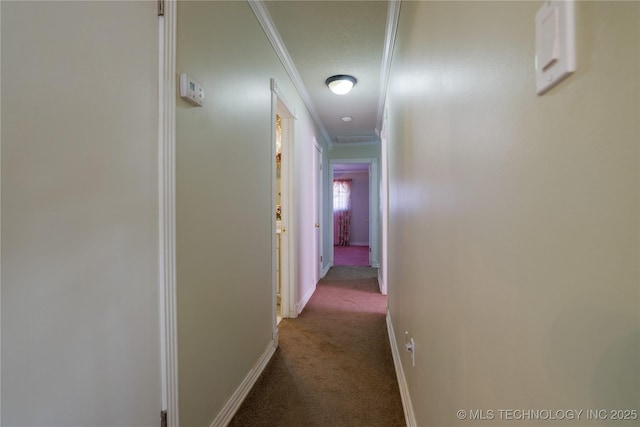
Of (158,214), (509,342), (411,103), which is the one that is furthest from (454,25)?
(158,214)

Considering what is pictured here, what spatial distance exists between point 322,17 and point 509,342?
2.19m

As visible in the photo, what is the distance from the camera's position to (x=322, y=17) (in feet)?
6.73

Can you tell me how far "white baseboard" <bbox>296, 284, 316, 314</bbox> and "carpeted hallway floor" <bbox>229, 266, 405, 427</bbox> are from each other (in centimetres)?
8

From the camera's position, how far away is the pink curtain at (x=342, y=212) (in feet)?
31.1

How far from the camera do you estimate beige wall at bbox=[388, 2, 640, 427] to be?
33 cm

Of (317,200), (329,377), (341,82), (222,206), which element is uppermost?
(341,82)

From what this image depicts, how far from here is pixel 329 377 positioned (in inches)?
79.6

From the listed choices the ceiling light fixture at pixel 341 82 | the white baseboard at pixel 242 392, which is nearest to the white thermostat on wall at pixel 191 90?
the white baseboard at pixel 242 392

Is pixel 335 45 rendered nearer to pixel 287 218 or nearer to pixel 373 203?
pixel 287 218

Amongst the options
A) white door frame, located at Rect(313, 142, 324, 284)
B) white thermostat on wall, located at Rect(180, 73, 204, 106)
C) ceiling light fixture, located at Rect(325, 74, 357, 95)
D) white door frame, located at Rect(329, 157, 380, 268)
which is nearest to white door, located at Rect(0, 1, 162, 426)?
white thermostat on wall, located at Rect(180, 73, 204, 106)

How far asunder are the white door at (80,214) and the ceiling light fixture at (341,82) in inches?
83.9

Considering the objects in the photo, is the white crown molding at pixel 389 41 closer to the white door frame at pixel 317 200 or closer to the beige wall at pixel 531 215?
the beige wall at pixel 531 215

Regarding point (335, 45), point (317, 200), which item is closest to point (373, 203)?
point (317, 200)

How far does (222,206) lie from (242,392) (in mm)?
1097
